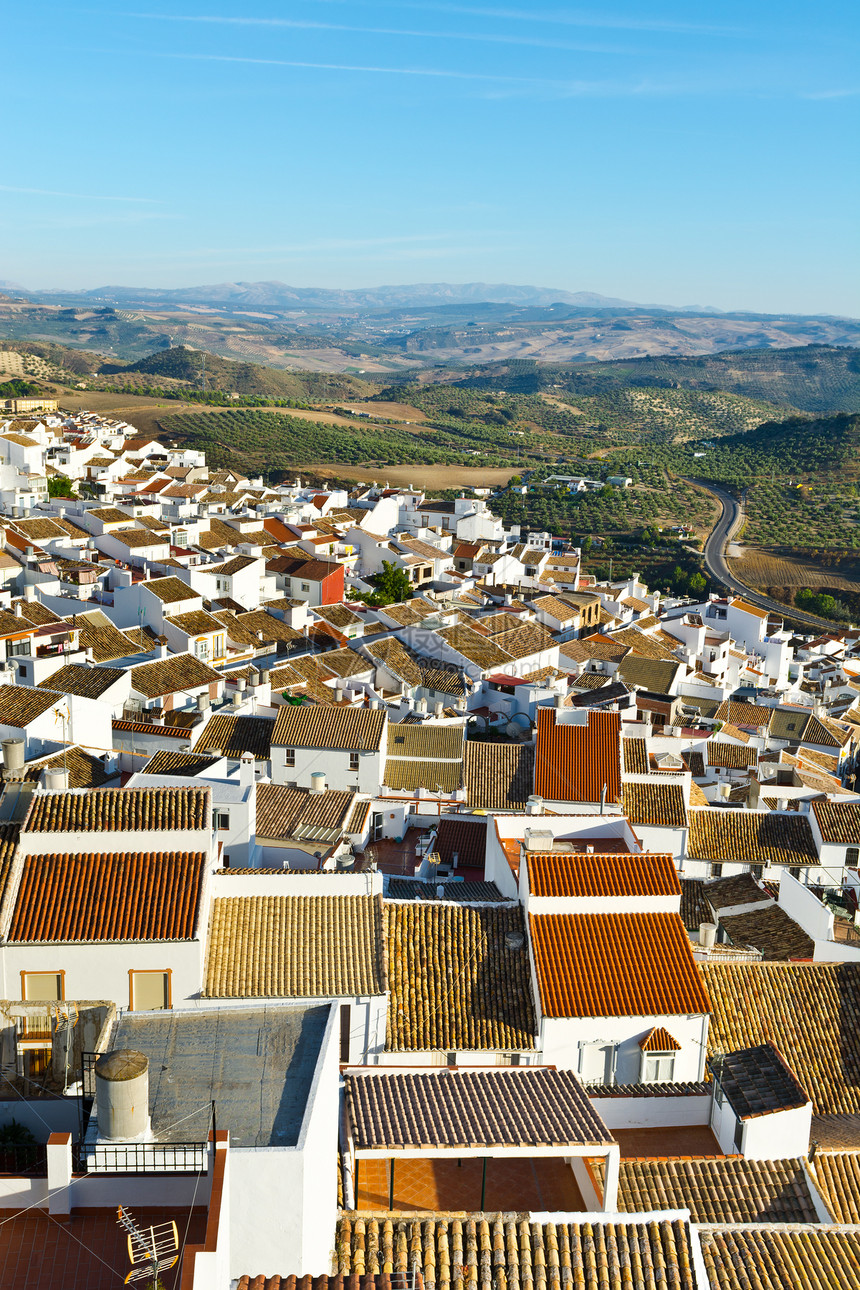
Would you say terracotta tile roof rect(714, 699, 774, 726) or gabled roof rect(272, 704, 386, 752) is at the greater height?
gabled roof rect(272, 704, 386, 752)

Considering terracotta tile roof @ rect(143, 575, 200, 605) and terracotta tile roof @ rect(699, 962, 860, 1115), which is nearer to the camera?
terracotta tile roof @ rect(699, 962, 860, 1115)

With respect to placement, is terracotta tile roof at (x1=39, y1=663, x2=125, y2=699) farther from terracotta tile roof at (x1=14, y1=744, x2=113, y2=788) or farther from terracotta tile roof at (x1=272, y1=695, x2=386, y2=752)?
terracotta tile roof at (x1=272, y1=695, x2=386, y2=752)

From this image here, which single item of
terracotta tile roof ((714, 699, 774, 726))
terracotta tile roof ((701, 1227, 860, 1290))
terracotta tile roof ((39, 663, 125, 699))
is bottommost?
terracotta tile roof ((714, 699, 774, 726))

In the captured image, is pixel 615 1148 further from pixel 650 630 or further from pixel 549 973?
pixel 650 630

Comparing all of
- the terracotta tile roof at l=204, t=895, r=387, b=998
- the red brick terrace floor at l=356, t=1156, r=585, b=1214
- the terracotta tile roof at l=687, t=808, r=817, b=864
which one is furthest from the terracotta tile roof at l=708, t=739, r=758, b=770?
the red brick terrace floor at l=356, t=1156, r=585, b=1214

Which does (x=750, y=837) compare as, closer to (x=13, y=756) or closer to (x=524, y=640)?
(x=13, y=756)

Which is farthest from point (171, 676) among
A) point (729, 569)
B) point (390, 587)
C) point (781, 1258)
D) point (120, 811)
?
point (729, 569)

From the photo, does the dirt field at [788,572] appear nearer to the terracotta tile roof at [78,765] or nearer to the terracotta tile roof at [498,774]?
the terracotta tile roof at [498,774]
